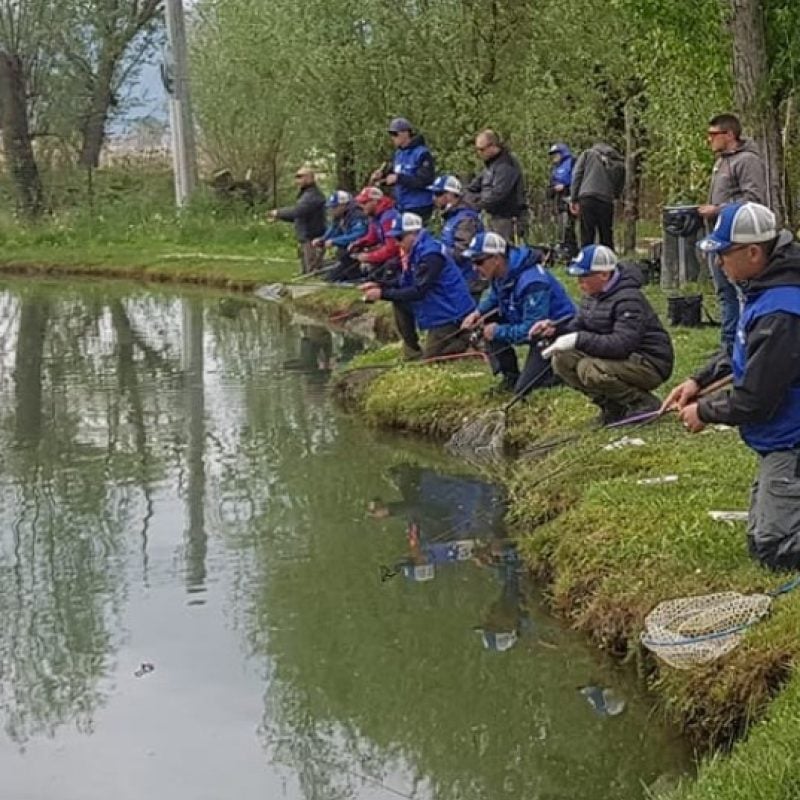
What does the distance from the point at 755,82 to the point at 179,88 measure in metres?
15.2

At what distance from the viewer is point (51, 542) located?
27.4 feet

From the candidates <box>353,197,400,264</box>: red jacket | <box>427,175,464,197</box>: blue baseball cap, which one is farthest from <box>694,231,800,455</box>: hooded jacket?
<box>353,197,400,264</box>: red jacket

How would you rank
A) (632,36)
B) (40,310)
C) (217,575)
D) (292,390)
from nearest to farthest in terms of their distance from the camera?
(217,575), (292,390), (632,36), (40,310)

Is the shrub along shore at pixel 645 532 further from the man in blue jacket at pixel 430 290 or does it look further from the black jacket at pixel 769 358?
the black jacket at pixel 769 358

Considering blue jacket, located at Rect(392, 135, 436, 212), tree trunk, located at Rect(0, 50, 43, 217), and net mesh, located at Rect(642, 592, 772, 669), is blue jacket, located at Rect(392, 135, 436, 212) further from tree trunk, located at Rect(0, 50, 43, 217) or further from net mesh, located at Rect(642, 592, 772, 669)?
tree trunk, located at Rect(0, 50, 43, 217)

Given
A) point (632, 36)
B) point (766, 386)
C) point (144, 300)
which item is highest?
point (632, 36)

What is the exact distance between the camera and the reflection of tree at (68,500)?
6473 mm

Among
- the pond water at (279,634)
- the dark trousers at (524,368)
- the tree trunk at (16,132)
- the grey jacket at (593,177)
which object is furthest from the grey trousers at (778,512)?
the tree trunk at (16,132)

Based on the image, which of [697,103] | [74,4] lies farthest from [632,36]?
[74,4]

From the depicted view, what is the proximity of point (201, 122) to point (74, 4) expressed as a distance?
3369 millimetres

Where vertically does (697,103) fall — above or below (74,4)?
below

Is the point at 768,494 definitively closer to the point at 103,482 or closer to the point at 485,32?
the point at 103,482

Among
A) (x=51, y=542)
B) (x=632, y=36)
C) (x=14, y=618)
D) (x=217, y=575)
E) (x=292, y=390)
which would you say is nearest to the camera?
(x=14, y=618)

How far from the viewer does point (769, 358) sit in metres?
5.64
